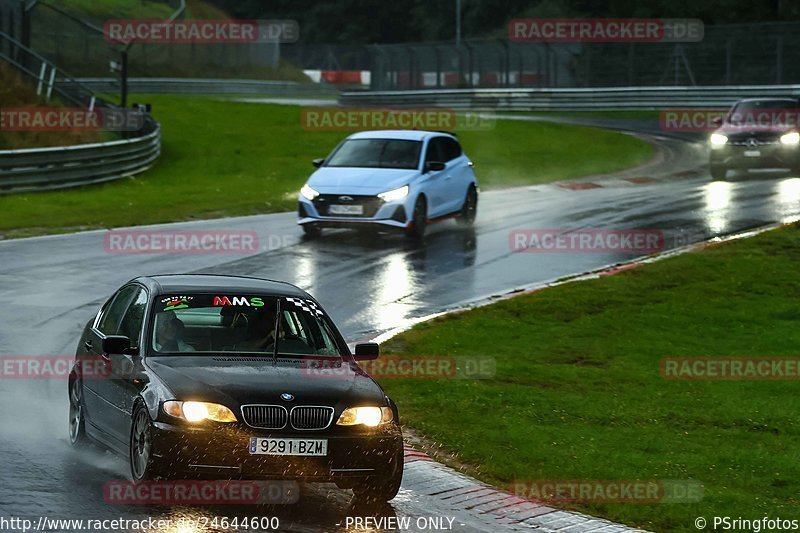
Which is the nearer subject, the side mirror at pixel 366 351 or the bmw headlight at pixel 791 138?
the side mirror at pixel 366 351

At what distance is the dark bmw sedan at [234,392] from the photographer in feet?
26.8

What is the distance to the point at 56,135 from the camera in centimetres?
3575

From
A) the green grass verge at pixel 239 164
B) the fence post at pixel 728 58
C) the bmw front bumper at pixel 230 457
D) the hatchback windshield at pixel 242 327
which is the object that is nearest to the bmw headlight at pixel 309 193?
the green grass verge at pixel 239 164

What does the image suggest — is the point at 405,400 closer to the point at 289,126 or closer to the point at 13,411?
the point at 13,411

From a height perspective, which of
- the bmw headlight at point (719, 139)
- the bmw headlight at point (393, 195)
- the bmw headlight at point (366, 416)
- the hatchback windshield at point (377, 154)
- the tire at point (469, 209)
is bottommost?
the tire at point (469, 209)

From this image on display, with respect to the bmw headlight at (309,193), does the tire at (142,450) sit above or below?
above

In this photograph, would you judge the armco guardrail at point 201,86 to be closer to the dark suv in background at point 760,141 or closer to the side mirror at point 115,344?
the dark suv in background at point 760,141

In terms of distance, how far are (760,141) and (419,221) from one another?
11.8m

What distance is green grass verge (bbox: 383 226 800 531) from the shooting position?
32.1ft

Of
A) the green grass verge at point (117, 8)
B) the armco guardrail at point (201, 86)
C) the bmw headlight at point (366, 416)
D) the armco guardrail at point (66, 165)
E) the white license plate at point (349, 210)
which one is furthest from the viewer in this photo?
the green grass verge at point (117, 8)

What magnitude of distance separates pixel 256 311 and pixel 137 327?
82cm

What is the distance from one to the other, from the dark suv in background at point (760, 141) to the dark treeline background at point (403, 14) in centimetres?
4442

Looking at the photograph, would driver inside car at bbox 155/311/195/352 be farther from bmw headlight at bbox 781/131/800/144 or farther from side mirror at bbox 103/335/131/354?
bmw headlight at bbox 781/131/800/144

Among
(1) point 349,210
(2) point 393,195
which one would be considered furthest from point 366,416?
(2) point 393,195
